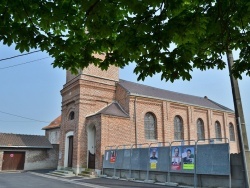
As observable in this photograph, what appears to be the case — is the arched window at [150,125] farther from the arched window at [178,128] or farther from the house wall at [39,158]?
the house wall at [39,158]

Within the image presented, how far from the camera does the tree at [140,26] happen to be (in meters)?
3.90

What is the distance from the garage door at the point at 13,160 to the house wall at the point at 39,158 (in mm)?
366

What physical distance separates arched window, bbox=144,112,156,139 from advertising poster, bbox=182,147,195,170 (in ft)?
32.2

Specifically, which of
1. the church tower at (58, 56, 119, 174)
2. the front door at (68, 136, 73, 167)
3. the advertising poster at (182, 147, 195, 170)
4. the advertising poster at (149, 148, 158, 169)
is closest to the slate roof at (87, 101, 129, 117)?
the church tower at (58, 56, 119, 174)

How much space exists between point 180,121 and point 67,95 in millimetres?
12008

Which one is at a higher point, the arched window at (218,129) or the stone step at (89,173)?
the arched window at (218,129)

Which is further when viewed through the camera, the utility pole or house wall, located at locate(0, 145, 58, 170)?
house wall, located at locate(0, 145, 58, 170)

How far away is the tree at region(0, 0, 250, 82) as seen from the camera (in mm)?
3904

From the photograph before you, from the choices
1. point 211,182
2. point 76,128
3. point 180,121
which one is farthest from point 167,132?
point 211,182

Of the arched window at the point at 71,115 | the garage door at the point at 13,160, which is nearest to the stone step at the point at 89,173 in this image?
the arched window at the point at 71,115

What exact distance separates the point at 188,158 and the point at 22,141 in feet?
70.5

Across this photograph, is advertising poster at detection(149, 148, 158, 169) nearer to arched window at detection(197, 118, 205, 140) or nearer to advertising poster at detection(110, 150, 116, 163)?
advertising poster at detection(110, 150, 116, 163)

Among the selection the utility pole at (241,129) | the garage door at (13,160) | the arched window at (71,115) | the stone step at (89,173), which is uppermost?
the arched window at (71,115)

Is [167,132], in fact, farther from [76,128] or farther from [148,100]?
[76,128]
